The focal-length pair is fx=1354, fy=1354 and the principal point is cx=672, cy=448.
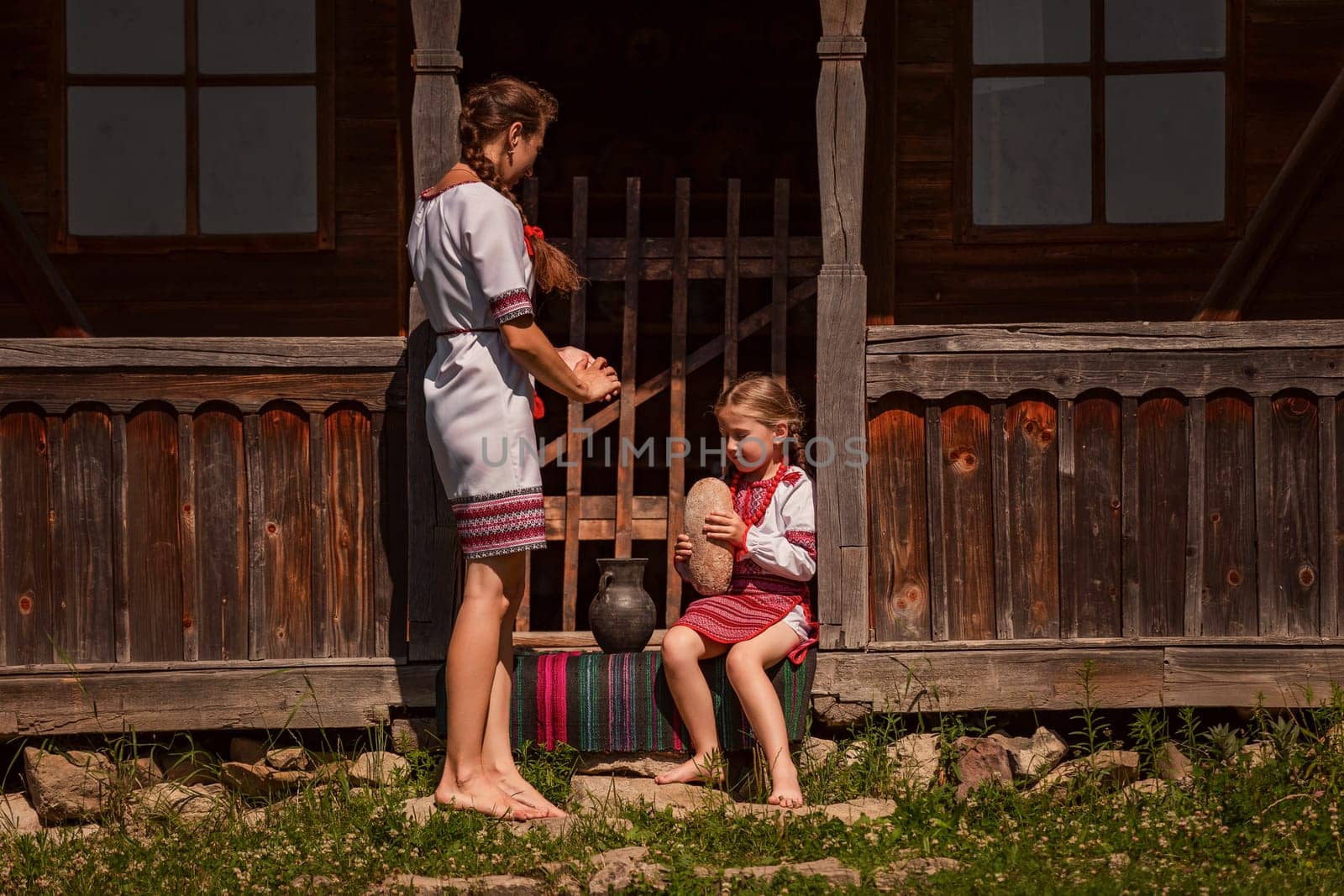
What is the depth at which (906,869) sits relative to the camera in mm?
3645

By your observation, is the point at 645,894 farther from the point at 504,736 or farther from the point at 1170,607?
the point at 1170,607

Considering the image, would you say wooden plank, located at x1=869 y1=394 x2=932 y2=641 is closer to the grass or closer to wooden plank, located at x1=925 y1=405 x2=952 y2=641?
wooden plank, located at x1=925 y1=405 x2=952 y2=641

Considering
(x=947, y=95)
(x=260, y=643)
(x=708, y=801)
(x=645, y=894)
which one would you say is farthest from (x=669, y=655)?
(x=947, y=95)

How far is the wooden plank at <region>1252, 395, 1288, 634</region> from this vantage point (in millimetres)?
4820

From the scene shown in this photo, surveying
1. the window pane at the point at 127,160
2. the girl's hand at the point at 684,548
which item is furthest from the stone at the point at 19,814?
the window pane at the point at 127,160

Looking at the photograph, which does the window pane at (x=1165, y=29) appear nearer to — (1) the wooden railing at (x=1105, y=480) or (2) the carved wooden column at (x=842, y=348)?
(1) the wooden railing at (x=1105, y=480)

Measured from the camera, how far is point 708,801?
425cm

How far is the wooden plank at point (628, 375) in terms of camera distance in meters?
5.55

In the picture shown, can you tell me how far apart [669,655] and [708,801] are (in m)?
0.48

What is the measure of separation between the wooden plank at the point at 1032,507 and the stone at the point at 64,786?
3298 millimetres

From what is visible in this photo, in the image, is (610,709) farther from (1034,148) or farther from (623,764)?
(1034,148)

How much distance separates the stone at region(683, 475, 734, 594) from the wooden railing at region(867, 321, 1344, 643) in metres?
0.64

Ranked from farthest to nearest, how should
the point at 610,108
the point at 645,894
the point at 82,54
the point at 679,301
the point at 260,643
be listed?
the point at 610,108 → the point at 82,54 → the point at 679,301 → the point at 260,643 → the point at 645,894

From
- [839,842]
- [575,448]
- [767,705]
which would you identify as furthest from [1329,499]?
[575,448]
